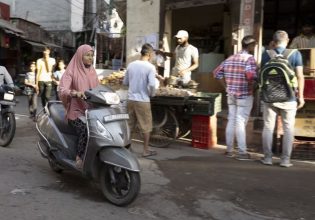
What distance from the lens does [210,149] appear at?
838 cm

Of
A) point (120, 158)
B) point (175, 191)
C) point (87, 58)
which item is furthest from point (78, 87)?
point (175, 191)

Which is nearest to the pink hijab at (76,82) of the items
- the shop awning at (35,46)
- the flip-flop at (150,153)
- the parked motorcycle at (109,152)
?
the parked motorcycle at (109,152)

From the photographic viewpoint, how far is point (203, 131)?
8391 mm

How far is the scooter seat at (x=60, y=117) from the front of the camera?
5711mm

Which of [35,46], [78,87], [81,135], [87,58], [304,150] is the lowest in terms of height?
[304,150]

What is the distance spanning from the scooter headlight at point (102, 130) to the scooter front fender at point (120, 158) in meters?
0.13

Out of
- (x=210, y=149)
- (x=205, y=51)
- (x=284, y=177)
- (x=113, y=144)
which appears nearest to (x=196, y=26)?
(x=205, y=51)

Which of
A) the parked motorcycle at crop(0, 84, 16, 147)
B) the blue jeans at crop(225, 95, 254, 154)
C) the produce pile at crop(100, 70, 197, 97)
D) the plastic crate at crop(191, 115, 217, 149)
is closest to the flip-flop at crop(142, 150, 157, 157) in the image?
the plastic crate at crop(191, 115, 217, 149)

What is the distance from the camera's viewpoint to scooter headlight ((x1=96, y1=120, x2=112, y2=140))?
5.03 meters

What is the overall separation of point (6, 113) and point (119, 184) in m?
3.73

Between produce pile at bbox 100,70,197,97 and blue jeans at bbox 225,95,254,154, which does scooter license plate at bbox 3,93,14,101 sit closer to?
produce pile at bbox 100,70,197,97

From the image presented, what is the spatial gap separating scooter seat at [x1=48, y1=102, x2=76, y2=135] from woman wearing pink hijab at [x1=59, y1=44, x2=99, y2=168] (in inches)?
6.2

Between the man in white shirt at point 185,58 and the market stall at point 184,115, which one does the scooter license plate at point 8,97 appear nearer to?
the market stall at point 184,115

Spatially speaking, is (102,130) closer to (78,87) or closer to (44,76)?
(78,87)
